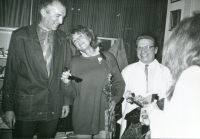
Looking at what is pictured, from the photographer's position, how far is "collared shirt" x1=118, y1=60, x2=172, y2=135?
1949 millimetres

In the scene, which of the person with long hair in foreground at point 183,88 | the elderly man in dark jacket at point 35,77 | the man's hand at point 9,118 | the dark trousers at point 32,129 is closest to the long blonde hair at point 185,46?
the person with long hair in foreground at point 183,88

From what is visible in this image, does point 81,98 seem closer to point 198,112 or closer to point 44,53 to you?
point 44,53

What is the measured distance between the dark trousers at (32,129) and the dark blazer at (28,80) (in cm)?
6

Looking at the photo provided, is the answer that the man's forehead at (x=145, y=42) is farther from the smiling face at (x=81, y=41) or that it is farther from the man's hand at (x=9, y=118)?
the man's hand at (x=9, y=118)

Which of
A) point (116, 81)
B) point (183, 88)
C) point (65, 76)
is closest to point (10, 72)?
point (65, 76)

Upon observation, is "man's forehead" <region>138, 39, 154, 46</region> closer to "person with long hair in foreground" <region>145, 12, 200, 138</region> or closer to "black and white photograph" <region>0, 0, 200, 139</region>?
"black and white photograph" <region>0, 0, 200, 139</region>

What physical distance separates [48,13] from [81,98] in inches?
38.7

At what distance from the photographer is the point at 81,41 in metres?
1.79

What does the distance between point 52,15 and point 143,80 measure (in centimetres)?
134

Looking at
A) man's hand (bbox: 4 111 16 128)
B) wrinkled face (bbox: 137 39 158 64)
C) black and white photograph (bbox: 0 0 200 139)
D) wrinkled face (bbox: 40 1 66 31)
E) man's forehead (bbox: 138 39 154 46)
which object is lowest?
man's hand (bbox: 4 111 16 128)

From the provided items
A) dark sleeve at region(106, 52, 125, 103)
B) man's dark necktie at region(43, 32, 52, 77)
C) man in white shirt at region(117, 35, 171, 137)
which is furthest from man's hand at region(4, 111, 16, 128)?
man in white shirt at region(117, 35, 171, 137)

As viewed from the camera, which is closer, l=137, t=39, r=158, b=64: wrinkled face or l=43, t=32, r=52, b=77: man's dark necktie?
l=43, t=32, r=52, b=77: man's dark necktie

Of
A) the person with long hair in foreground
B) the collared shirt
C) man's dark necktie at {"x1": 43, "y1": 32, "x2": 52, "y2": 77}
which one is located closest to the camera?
the person with long hair in foreground

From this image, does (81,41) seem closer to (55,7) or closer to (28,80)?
(55,7)
